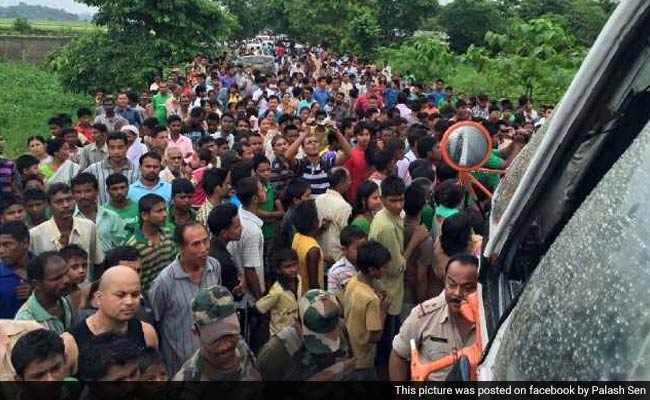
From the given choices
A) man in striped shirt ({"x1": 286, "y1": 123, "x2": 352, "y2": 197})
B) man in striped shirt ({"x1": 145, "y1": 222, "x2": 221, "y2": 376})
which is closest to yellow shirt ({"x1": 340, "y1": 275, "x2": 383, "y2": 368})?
man in striped shirt ({"x1": 145, "y1": 222, "x2": 221, "y2": 376})

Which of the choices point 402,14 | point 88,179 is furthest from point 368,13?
point 88,179

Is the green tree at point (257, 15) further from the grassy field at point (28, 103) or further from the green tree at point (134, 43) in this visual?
the green tree at point (134, 43)

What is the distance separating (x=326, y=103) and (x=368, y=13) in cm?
1741

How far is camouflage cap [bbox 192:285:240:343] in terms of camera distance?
3139 mm

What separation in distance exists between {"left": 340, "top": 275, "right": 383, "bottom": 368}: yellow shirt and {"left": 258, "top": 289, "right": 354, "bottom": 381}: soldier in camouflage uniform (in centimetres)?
66

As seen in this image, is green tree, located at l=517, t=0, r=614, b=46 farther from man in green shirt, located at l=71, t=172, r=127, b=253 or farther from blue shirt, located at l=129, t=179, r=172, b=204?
man in green shirt, located at l=71, t=172, r=127, b=253

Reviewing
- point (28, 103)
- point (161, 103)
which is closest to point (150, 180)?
point (161, 103)

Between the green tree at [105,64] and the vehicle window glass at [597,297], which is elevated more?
the vehicle window glass at [597,297]

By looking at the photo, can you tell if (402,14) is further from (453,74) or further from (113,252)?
(113,252)

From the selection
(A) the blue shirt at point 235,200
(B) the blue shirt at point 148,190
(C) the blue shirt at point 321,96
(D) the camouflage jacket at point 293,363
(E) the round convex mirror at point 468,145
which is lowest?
(C) the blue shirt at point 321,96

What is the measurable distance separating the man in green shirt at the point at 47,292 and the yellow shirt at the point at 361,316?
1540mm

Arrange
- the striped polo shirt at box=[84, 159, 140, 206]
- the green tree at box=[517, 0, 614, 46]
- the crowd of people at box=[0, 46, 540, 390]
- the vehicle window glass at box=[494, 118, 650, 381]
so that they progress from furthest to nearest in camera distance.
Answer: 1. the green tree at box=[517, 0, 614, 46]
2. the striped polo shirt at box=[84, 159, 140, 206]
3. the crowd of people at box=[0, 46, 540, 390]
4. the vehicle window glass at box=[494, 118, 650, 381]

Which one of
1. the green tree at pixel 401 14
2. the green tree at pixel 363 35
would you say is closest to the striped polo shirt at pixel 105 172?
the green tree at pixel 363 35

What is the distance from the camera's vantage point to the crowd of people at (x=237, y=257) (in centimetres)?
323
